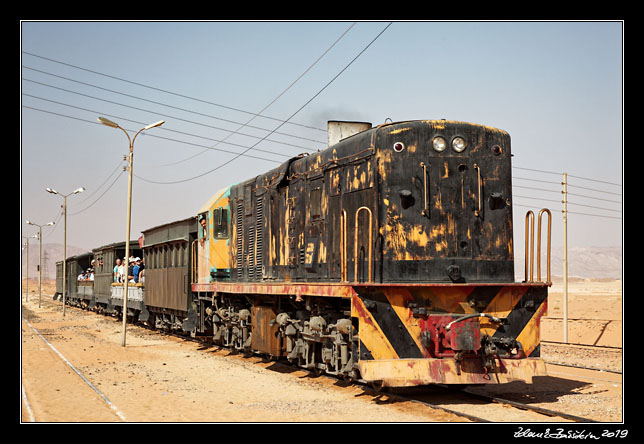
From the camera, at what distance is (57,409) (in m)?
9.18

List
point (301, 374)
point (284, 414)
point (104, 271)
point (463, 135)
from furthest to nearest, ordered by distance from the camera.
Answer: point (104, 271) < point (301, 374) < point (463, 135) < point (284, 414)

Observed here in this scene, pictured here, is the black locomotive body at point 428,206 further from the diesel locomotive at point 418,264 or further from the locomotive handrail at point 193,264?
the locomotive handrail at point 193,264

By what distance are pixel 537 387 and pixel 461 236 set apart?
10.6 feet

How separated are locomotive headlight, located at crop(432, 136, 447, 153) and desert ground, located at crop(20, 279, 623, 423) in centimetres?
362

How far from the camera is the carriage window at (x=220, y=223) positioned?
16422 mm

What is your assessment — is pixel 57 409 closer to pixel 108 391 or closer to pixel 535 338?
pixel 108 391

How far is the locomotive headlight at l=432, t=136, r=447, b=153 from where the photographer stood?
9.72 m

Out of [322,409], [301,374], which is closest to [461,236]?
[322,409]

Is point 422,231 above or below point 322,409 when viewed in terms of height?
above

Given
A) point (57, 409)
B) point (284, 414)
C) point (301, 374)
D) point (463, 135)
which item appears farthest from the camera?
point (301, 374)

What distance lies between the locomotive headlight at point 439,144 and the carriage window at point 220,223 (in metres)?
7.79

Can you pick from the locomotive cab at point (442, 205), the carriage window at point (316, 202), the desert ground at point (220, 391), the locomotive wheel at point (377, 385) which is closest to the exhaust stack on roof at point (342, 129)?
the carriage window at point (316, 202)

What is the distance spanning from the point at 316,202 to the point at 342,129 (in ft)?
4.94

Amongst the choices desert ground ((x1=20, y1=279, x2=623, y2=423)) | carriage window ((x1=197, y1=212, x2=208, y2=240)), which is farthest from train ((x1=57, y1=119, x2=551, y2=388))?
carriage window ((x1=197, y1=212, x2=208, y2=240))
